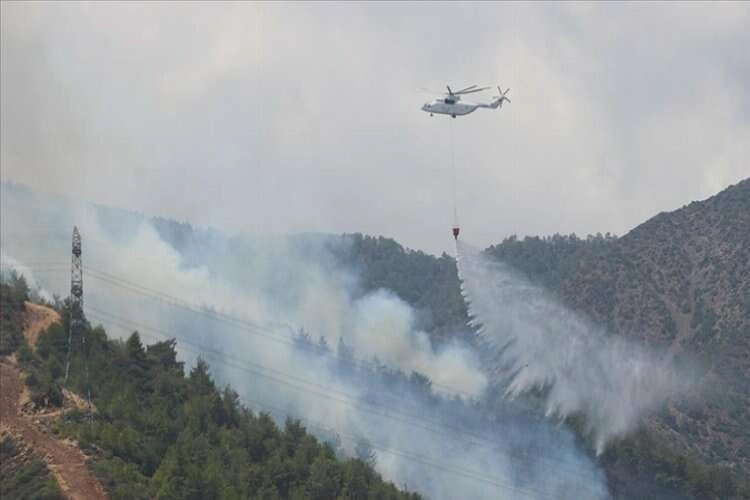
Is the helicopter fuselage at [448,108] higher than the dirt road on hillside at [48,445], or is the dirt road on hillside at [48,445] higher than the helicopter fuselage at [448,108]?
the helicopter fuselage at [448,108]

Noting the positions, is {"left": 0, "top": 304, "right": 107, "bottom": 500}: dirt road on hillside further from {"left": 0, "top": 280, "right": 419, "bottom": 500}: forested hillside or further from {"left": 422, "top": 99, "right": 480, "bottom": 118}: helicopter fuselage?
{"left": 422, "top": 99, "right": 480, "bottom": 118}: helicopter fuselage

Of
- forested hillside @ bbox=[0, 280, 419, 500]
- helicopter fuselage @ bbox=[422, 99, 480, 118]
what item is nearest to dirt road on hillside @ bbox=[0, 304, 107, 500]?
forested hillside @ bbox=[0, 280, 419, 500]

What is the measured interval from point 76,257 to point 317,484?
3954cm

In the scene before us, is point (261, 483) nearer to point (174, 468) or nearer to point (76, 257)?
point (174, 468)

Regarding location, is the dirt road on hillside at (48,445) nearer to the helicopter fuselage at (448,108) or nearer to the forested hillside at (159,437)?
the forested hillside at (159,437)

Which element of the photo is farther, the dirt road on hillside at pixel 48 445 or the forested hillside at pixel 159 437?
the forested hillside at pixel 159 437

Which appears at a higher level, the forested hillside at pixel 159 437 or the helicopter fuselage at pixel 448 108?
the helicopter fuselage at pixel 448 108

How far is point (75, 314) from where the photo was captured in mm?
165125

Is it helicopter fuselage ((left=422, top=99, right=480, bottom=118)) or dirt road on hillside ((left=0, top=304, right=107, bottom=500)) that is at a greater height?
helicopter fuselage ((left=422, top=99, right=480, bottom=118))

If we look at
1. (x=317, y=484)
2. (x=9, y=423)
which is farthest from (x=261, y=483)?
(x=9, y=423)

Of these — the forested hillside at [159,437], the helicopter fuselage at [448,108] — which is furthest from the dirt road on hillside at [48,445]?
the helicopter fuselage at [448,108]

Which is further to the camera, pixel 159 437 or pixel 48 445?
pixel 159 437

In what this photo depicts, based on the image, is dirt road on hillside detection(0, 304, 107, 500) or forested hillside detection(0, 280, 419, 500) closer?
dirt road on hillside detection(0, 304, 107, 500)

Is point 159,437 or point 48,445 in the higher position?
point 48,445
